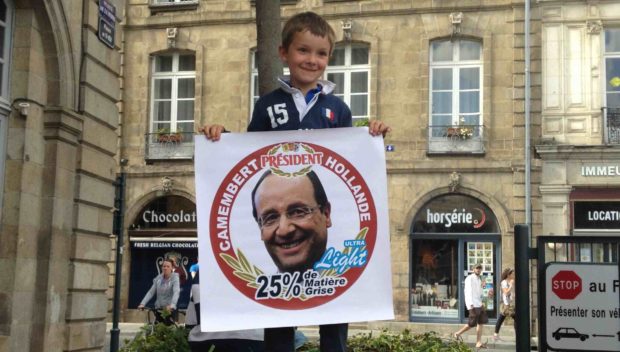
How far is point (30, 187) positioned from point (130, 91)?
16.0 metres

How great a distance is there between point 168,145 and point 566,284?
21.5 m

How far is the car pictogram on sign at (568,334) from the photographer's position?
367 cm

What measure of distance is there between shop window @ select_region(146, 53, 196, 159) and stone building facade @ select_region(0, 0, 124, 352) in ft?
44.4

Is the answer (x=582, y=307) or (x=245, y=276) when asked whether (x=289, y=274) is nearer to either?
(x=245, y=276)

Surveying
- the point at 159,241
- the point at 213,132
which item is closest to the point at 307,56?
the point at 213,132

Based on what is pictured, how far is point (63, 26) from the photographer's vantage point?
9.80m

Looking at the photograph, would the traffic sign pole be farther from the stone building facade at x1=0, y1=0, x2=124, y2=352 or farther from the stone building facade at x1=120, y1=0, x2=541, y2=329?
the stone building facade at x1=120, y1=0, x2=541, y2=329

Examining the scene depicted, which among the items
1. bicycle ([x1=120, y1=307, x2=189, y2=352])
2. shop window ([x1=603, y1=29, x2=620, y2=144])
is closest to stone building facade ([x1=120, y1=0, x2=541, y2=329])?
shop window ([x1=603, y1=29, x2=620, y2=144])

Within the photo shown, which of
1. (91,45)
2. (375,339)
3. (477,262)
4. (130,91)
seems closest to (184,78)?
(130,91)

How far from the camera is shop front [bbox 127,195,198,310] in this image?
79.0 feet

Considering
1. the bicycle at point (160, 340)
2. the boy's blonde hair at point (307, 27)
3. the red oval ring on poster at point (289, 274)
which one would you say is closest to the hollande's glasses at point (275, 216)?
the red oval ring on poster at point (289, 274)

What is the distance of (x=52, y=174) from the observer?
9648 millimetres

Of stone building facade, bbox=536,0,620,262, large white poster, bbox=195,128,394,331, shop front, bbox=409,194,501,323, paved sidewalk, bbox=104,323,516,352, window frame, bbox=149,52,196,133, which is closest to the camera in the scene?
large white poster, bbox=195,128,394,331

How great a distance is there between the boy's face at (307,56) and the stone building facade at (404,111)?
1799 cm
